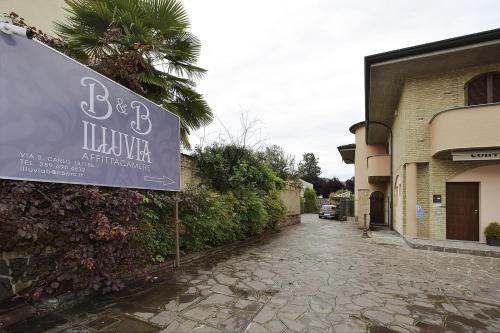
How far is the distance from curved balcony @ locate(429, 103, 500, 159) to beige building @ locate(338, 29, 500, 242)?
24 millimetres

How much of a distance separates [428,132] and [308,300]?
9.34 metres

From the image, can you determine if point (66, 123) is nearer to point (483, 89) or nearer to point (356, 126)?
point (483, 89)

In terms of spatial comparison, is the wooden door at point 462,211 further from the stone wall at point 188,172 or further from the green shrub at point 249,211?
the stone wall at point 188,172

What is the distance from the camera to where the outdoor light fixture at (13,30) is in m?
→ 2.93

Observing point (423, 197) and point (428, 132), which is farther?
point (423, 197)

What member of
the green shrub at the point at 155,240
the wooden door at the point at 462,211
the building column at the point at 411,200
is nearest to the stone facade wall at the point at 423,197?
the building column at the point at 411,200

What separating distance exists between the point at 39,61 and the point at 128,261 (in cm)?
292

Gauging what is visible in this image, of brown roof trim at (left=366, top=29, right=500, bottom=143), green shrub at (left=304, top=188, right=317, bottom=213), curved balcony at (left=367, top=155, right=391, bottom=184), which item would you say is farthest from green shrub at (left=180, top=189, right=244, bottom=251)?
green shrub at (left=304, top=188, right=317, bottom=213)

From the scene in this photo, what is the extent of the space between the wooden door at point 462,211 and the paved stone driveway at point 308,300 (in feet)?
10.1

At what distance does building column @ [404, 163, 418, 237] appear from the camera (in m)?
10.6

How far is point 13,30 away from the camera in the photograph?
3000mm

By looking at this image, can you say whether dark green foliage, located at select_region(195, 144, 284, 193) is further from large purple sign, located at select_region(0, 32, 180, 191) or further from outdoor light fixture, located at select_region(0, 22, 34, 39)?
outdoor light fixture, located at select_region(0, 22, 34, 39)

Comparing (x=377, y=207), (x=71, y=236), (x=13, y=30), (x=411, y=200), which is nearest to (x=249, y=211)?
(x=411, y=200)

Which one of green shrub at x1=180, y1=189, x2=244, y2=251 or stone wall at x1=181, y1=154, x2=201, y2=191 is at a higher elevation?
stone wall at x1=181, y1=154, x2=201, y2=191
